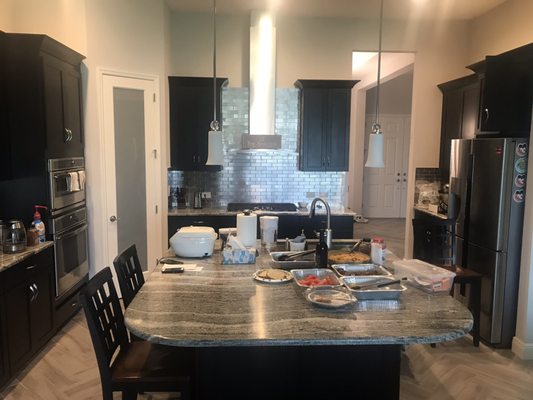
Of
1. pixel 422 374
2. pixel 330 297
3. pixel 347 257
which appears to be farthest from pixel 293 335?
pixel 422 374

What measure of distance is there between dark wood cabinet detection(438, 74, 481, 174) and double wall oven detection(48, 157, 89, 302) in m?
3.94

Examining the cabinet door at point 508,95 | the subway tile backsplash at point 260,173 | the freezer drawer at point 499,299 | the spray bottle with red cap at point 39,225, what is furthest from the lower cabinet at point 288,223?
the cabinet door at point 508,95

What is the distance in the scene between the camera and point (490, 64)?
12.4 feet

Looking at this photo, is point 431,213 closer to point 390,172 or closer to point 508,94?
point 508,94

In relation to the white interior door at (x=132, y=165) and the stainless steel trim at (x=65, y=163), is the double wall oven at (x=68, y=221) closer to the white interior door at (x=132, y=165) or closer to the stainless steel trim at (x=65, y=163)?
the stainless steel trim at (x=65, y=163)

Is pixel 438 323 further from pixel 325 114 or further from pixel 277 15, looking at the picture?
pixel 277 15

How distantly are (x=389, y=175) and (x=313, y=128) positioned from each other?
5.02 m

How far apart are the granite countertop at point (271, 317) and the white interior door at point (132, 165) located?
92.5 inches

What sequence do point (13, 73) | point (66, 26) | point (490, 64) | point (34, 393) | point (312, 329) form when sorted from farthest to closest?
point (66, 26), point (490, 64), point (13, 73), point (34, 393), point (312, 329)

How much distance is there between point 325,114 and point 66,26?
2.93 metres

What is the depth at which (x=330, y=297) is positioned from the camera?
83.0 inches

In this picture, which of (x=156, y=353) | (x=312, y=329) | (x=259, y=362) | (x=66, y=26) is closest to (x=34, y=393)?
(x=156, y=353)

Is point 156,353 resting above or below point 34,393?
above

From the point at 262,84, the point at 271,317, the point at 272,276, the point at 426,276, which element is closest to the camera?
the point at 271,317
